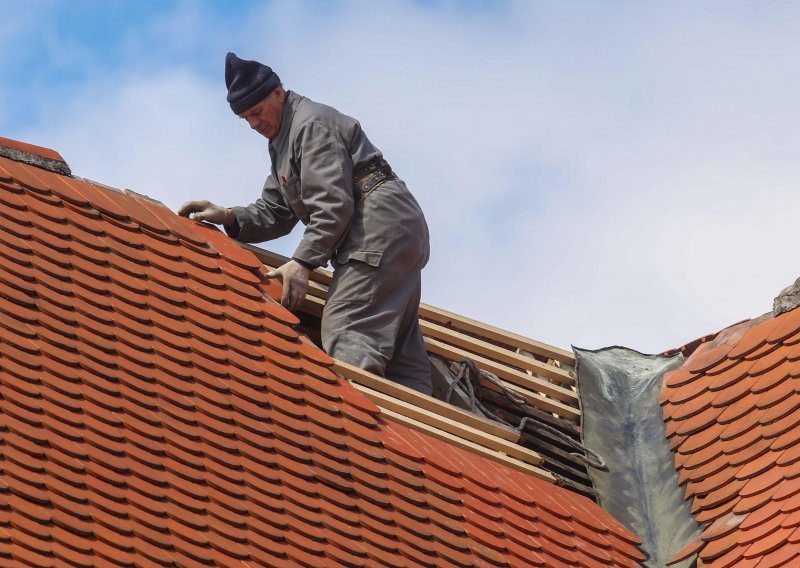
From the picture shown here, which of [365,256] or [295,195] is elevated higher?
[295,195]

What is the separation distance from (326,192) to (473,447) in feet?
4.85

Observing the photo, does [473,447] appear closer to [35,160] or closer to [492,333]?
[492,333]

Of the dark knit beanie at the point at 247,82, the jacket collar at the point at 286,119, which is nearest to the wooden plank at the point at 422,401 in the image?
the jacket collar at the point at 286,119

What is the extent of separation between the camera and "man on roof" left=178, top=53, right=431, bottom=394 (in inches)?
353

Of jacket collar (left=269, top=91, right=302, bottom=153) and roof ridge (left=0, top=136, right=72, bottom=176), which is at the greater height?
jacket collar (left=269, top=91, right=302, bottom=153)

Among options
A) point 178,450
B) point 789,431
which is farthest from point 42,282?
point 789,431

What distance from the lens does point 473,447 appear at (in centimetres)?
871

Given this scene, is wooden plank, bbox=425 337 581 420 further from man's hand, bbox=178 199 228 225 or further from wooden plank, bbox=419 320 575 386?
man's hand, bbox=178 199 228 225

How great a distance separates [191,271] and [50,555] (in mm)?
2505

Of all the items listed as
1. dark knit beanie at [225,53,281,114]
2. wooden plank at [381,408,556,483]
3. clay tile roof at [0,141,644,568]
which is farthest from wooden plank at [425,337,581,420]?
dark knit beanie at [225,53,281,114]

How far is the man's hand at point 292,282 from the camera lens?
29.2 feet

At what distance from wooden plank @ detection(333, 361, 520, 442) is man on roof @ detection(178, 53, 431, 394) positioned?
137 mm

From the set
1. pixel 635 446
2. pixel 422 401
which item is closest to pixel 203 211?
pixel 422 401

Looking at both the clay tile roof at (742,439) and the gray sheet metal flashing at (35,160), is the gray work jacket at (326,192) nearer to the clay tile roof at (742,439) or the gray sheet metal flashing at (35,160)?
the gray sheet metal flashing at (35,160)
